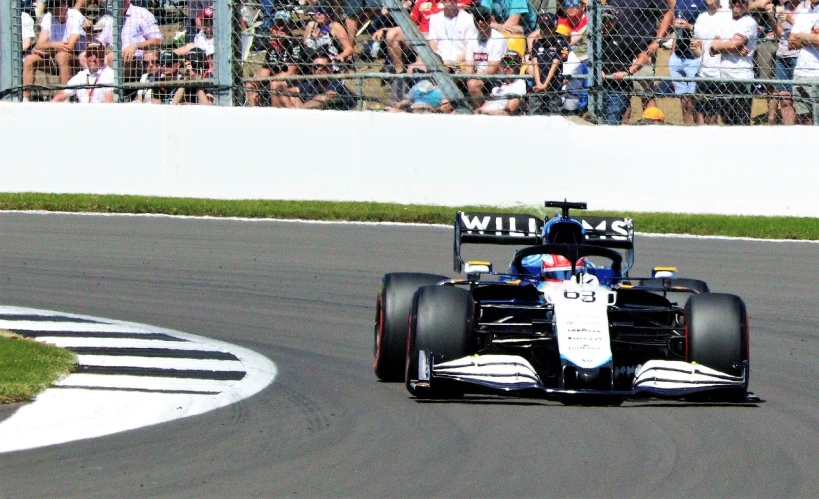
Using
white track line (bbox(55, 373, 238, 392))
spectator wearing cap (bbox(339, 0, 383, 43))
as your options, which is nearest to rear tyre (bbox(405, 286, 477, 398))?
white track line (bbox(55, 373, 238, 392))

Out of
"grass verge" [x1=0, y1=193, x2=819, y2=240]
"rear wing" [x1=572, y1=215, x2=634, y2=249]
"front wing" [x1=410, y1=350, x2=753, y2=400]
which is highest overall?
"rear wing" [x1=572, y1=215, x2=634, y2=249]

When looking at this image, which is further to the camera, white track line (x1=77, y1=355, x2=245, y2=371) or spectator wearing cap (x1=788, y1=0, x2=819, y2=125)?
spectator wearing cap (x1=788, y1=0, x2=819, y2=125)

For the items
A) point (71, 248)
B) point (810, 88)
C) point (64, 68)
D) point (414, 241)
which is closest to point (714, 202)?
point (810, 88)

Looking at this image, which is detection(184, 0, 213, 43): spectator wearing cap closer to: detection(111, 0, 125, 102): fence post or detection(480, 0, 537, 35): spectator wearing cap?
detection(111, 0, 125, 102): fence post

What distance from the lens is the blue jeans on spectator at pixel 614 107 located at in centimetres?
1462

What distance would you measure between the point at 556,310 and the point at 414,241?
601 cm

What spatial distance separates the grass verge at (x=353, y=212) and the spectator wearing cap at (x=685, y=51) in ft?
3.94

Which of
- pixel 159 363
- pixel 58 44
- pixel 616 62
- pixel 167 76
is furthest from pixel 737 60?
pixel 159 363

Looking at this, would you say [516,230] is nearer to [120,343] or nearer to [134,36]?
[120,343]

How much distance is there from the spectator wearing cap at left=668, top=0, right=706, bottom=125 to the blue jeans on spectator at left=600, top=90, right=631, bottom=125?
21.0 inches

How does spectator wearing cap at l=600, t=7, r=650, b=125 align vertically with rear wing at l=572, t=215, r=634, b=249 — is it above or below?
above

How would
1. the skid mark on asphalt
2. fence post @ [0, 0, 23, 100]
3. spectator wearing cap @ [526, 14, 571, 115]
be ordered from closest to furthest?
1. the skid mark on asphalt
2. spectator wearing cap @ [526, 14, 571, 115]
3. fence post @ [0, 0, 23, 100]

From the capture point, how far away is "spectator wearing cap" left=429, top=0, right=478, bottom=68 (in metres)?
15.2

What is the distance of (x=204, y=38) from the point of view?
15703 mm
